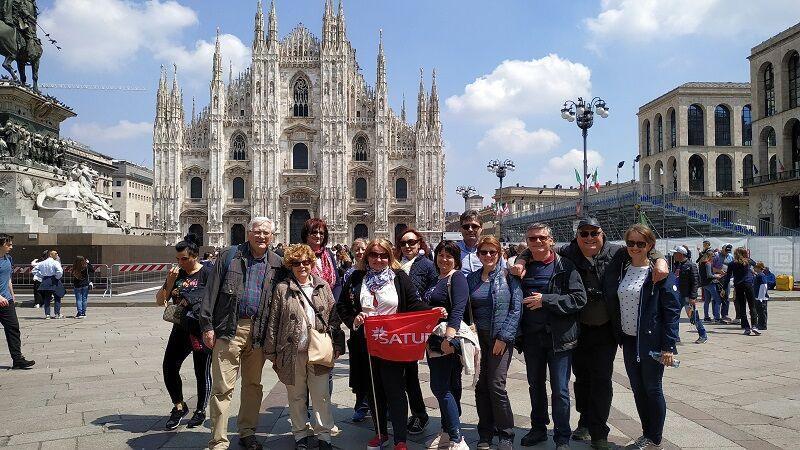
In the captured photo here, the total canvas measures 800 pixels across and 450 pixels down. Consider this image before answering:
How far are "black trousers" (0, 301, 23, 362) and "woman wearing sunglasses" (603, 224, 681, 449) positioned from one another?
7.03 m

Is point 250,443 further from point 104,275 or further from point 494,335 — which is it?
point 104,275

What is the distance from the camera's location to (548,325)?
4.45 meters

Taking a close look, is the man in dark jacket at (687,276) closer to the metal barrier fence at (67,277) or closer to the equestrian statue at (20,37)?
the metal barrier fence at (67,277)

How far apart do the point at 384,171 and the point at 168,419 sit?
140ft

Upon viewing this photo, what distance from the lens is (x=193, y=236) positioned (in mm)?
5090

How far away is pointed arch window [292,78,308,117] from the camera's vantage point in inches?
1927

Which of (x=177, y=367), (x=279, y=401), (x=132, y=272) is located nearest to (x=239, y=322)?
(x=177, y=367)

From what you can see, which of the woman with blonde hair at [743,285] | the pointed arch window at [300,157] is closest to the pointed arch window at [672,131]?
the pointed arch window at [300,157]

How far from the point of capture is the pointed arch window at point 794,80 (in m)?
30.9

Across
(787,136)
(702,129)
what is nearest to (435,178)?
(702,129)

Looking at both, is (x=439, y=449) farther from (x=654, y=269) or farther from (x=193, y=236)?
(x=193, y=236)

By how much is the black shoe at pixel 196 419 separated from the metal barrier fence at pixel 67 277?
1325cm

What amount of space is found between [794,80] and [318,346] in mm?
36108

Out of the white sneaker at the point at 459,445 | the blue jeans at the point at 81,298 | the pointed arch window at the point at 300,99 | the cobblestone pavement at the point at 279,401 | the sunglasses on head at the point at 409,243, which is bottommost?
the cobblestone pavement at the point at 279,401
